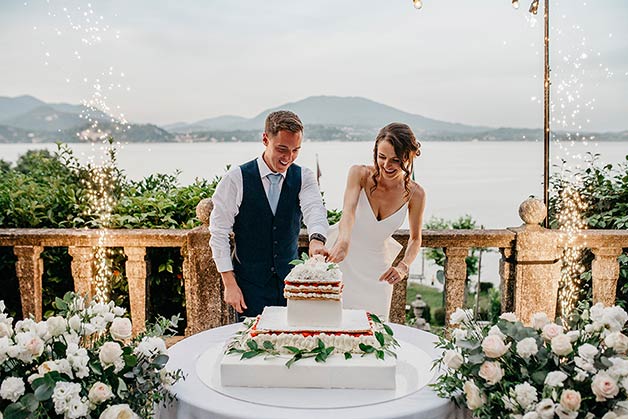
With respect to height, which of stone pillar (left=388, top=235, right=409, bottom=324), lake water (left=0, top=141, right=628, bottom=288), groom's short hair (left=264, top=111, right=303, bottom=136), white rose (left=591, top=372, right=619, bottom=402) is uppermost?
groom's short hair (left=264, top=111, right=303, bottom=136)

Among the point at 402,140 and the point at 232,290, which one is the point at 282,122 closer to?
the point at 402,140

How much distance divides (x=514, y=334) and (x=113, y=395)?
125 cm

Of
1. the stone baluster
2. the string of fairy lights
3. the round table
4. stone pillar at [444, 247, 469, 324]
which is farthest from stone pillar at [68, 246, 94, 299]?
the string of fairy lights

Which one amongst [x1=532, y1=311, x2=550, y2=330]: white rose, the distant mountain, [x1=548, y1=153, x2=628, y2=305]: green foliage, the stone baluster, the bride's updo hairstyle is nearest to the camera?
[x1=532, y1=311, x2=550, y2=330]: white rose

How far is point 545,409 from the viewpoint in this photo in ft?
4.78

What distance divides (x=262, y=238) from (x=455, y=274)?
1.43m

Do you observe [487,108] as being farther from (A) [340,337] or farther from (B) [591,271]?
(A) [340,337]

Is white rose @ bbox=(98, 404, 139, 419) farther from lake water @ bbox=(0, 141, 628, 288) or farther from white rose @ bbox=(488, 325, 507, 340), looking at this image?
lake water @ bbox=(0, 141, 628, 288)

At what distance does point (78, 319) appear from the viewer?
69.7 inches

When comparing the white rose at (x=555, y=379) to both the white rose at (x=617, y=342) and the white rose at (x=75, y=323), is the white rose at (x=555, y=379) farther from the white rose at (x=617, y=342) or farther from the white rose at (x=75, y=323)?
the white rose at (x=75, y=323)

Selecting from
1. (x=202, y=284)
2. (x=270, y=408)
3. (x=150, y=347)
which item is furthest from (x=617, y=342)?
(x=202, y=284)

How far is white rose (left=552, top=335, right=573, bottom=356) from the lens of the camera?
155 centimetres

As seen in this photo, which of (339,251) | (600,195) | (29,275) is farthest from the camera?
(600,195)

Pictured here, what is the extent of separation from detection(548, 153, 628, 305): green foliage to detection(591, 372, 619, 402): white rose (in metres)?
2.66
